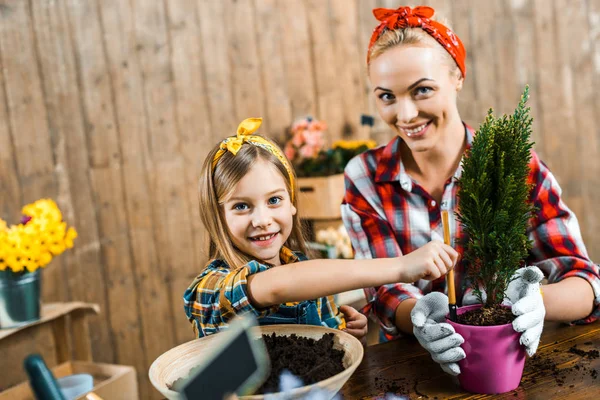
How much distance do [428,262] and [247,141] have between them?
49 centimetres

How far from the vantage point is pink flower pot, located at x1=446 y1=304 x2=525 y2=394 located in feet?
2.98

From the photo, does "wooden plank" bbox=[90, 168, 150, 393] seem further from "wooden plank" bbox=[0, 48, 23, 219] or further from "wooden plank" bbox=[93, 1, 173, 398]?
"wooden plank" bbox=[0, 48, 23, 219]

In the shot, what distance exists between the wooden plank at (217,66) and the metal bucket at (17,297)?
124cm

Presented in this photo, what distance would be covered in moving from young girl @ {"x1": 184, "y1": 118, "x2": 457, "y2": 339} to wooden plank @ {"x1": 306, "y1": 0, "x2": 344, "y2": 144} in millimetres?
2249

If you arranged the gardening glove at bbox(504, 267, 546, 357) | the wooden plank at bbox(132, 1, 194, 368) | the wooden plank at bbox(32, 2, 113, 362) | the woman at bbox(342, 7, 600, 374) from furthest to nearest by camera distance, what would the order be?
1. the wooden plank at bbox(132, 1, 194, 368)
2. the wooden plank at bbox(32, 2, 113, 362)
3. the woman at bbox(342, 7, 600, 374)
4. the gardening glove at bbox(504, 267, 546, 357)

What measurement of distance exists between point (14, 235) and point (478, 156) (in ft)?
5.09

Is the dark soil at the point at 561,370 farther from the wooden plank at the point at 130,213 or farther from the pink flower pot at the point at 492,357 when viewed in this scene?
the wooden plank at the point at 130,213

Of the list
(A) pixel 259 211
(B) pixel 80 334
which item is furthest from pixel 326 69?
(A) pixel 259 211

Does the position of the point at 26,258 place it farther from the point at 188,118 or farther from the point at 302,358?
the point at 302,358

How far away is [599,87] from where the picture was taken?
11.7 feet

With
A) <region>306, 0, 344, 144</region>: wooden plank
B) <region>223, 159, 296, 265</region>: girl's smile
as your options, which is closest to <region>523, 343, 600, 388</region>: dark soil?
<region>223, 159, 296, 265</region>: girl's smile

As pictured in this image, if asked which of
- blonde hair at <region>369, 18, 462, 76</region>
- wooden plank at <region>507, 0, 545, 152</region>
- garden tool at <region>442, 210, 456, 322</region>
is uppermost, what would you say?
wooden plank at <region>507, 0, 545, 152</region>

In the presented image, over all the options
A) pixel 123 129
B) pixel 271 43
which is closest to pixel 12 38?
pixel 123 129

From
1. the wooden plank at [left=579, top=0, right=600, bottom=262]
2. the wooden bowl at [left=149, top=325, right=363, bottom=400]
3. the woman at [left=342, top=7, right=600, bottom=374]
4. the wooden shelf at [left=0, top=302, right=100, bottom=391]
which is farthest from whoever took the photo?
the wooden plank at [left=579, top=0, right=600, bottom=262]
